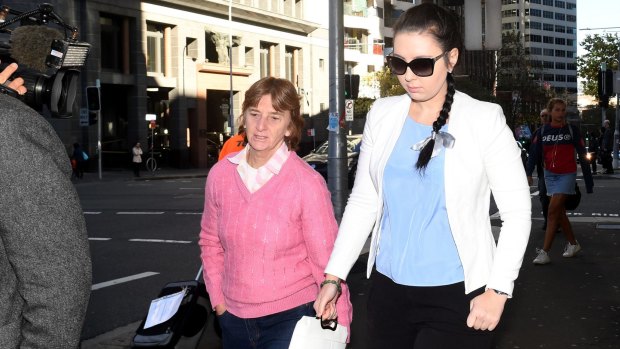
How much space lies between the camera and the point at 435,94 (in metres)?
3.37

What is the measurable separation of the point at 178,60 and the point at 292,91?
160ft

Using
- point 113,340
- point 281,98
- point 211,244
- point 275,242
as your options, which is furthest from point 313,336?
point 113,340

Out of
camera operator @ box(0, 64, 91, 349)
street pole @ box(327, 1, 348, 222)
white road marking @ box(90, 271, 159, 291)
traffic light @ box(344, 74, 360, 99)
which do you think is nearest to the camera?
camera operator @ box(0, 64, 91, 349)

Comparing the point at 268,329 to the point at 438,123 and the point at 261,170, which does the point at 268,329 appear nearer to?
the point at 261,170

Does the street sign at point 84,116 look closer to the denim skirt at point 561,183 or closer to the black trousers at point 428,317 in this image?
the denim skirt at point 561,183

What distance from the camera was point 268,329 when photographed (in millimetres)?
3756

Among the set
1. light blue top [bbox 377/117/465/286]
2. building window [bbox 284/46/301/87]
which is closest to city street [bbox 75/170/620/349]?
light blue top [bbox 377/117/465/286]

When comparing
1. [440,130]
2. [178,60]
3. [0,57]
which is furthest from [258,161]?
[178,60]

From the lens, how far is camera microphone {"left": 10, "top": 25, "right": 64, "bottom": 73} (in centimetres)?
249

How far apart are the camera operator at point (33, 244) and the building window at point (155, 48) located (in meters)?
48.9

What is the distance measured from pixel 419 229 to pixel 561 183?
804cm

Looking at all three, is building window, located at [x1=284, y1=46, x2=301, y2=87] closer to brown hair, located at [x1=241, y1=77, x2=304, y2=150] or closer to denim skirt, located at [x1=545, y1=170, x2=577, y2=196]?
denim skirt, located at [x1=545, y1=170, x2=577, y2=196]

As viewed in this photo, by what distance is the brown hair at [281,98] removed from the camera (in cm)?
395

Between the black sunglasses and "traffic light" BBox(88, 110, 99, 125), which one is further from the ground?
"traffic light" BBox(88, 110, 99, 125)
